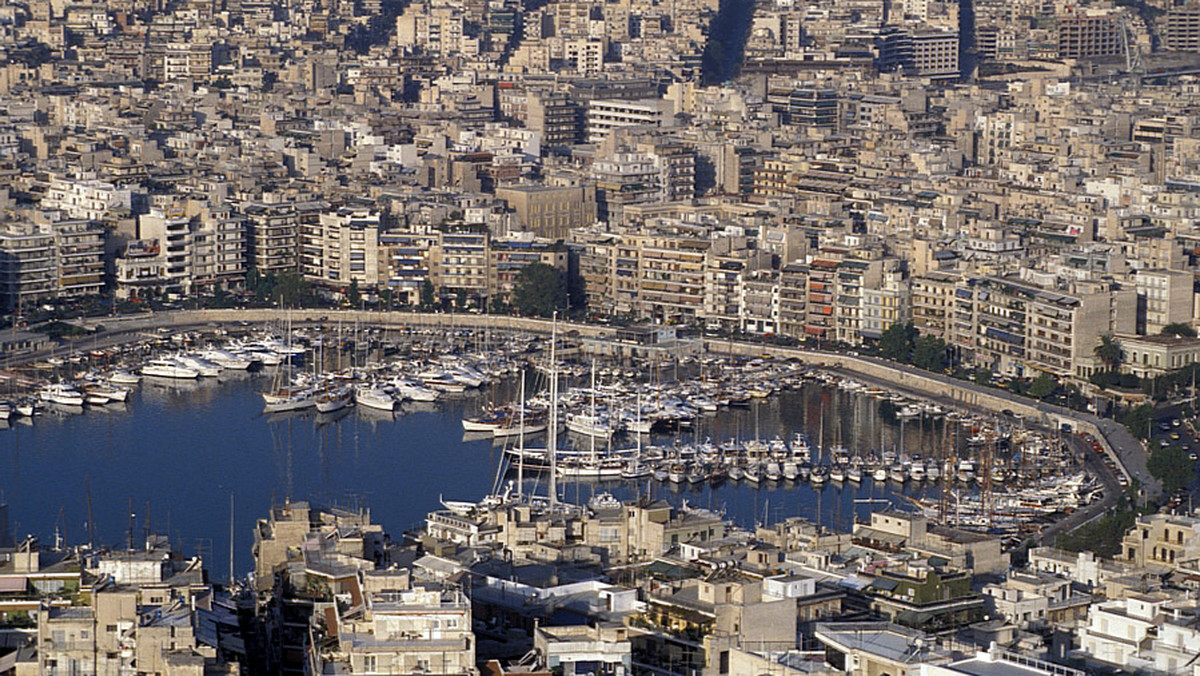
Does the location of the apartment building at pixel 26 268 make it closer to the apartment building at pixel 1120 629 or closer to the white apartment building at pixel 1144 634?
the white apartment building at pixel 1144 634

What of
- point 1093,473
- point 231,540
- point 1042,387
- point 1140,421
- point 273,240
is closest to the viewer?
point 231,540

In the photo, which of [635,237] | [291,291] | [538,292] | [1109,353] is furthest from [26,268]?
[1109,353]

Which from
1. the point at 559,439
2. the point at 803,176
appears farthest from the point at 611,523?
the point at 803,176

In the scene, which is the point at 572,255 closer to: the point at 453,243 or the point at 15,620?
the point at 453,243

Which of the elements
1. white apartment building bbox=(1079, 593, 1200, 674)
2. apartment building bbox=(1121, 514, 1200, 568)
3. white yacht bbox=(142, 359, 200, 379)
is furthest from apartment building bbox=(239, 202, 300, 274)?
white apartment building bbox=(1079, 593, 1200, 674)

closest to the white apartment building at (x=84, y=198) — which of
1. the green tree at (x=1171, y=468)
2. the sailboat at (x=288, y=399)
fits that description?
the sailboat at (x=288, y=399)

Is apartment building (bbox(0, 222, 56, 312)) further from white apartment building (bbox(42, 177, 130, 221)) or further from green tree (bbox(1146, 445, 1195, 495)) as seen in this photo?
green tree (bbox(1146, 445, 1195, 495))

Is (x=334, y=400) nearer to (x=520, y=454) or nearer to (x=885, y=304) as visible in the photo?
(x=520, y=454)
